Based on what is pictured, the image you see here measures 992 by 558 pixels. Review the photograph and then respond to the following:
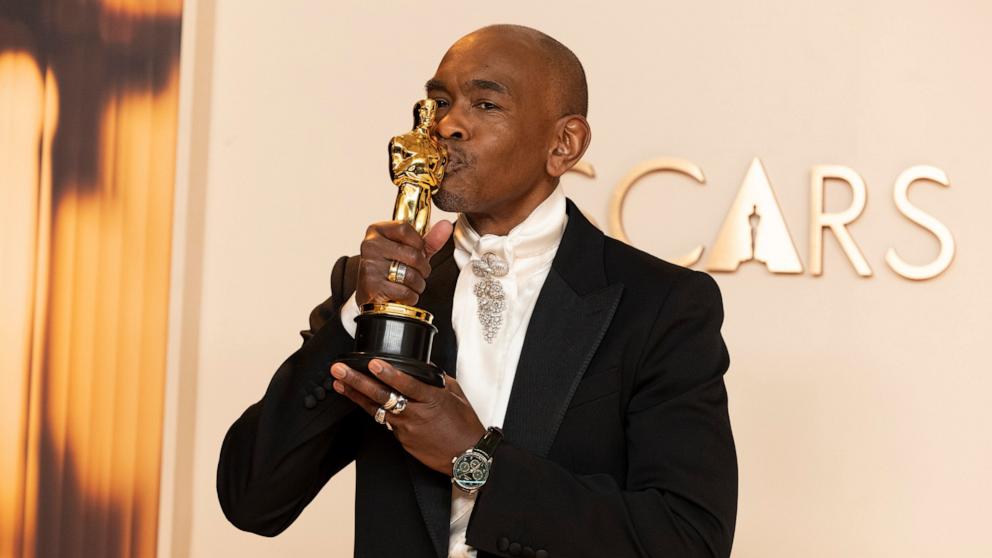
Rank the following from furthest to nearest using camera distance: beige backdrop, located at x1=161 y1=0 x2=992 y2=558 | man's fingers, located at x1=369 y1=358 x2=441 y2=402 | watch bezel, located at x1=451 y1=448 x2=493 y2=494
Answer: beige backdrop, located at x1=161 y1=0 x2=992 y2=558 < watch bezel, located at x1=451 y1=448 x2=493 y2=494 < man's fingers, located at x1=369 y1=358 x2=441 y2=402

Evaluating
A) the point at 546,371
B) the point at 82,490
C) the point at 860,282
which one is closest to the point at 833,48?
the point at 860,282

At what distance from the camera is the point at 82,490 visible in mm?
3404

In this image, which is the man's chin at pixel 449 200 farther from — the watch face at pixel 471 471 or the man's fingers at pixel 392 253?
the watch face at pixel 471 471

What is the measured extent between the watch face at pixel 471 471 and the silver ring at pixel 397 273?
0.29 metres

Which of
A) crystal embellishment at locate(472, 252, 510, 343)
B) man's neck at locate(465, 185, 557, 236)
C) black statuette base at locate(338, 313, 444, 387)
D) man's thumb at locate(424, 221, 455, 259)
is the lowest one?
black statuette base at locate(338, 313, 444, 387)

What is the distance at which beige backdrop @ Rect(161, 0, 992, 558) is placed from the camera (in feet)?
11.3

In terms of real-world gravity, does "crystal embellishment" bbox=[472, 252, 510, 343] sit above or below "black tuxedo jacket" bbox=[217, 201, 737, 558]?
above

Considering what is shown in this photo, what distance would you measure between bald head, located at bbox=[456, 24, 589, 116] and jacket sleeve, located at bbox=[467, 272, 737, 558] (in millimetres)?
419

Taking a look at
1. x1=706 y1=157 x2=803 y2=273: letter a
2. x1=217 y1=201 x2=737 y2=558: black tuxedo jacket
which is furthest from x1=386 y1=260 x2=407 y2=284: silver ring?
x1=706 y1=157 x2=803 y2=273: letter a

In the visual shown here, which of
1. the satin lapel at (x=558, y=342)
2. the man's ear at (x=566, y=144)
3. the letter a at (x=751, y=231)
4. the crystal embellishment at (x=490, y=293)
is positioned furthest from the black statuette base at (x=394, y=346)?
the letter a at (x=751, y=231)

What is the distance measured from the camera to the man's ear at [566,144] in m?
2.33

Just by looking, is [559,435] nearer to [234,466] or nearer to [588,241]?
[588,241]

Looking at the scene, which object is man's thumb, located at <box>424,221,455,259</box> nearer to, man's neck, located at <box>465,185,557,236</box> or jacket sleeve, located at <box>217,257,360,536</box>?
jacket sleeve, located at <box>217,257,360,536</box>

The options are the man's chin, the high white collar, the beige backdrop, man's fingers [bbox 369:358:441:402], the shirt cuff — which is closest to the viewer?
man's fingers [bbox 369:358:441:402]
